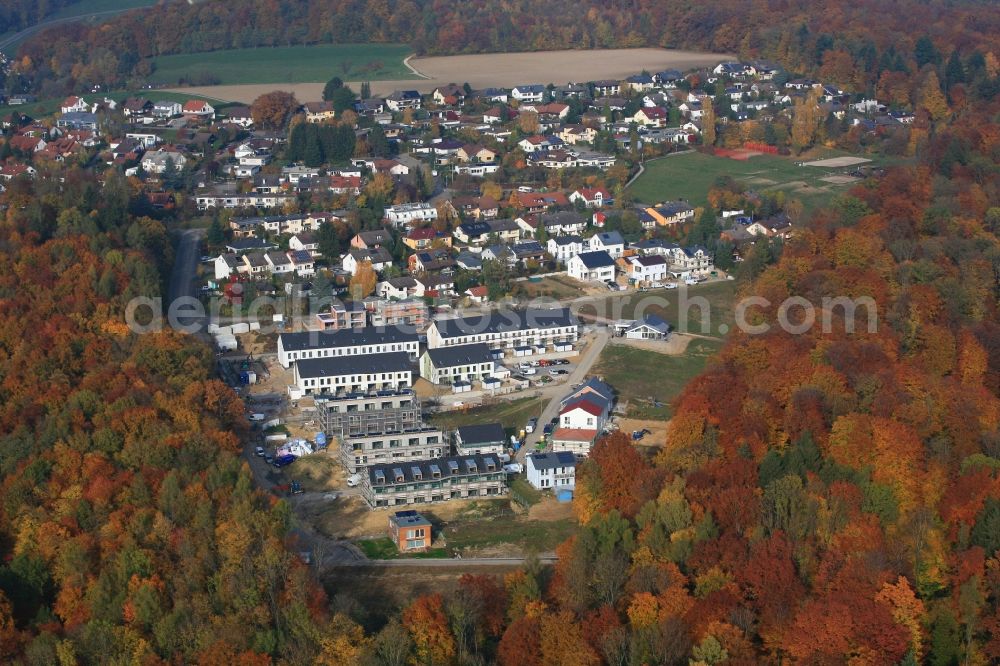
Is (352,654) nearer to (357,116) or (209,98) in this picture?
(357,116)

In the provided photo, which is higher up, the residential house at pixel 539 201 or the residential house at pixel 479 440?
the residential house at pixel 539 201

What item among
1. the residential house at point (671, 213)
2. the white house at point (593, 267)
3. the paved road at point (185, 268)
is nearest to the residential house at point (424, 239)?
the white house at point (593, 267)

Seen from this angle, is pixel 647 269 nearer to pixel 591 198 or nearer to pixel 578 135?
pixel 591 198

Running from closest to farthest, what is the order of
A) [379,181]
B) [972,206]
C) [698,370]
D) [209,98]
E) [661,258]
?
[698,370], [972,206], [661,258], [379,181], [209,98]

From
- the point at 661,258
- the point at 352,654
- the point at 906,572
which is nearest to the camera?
the point at 352,654

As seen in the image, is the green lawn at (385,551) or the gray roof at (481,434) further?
the gray roof at (481,434)

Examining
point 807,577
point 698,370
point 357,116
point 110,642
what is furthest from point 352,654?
point 357,116

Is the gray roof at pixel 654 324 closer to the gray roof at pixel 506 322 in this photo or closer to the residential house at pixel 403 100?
the gray roof at pixel 506 322

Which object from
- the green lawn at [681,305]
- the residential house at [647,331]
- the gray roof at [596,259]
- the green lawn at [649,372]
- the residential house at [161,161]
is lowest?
the green lawn at [681,305]
